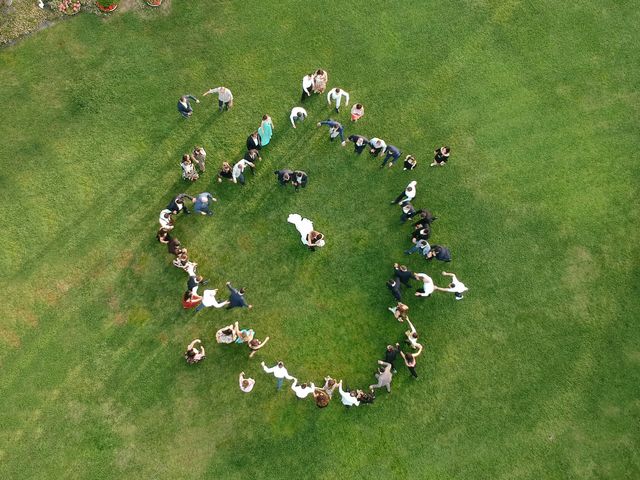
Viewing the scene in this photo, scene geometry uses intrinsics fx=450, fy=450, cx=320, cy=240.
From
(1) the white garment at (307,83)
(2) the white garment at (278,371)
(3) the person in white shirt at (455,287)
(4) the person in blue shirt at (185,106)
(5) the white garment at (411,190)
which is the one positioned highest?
(1) the white garment at (307,83)

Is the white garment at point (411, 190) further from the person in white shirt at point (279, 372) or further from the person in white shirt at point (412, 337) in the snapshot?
the person in white shirt at point (279, 372)

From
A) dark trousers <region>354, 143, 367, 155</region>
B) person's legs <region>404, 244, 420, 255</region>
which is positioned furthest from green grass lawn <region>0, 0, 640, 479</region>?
dark trousers <region>354, 143, 367, 155</region>

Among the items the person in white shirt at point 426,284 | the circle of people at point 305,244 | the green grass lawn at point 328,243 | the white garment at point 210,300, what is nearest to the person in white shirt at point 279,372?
the circle of people at point 305,244

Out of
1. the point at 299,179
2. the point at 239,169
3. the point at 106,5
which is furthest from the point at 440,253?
the point at 106,5

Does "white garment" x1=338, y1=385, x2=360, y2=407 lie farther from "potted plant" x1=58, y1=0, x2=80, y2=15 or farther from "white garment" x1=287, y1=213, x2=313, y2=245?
"potted plant" x1=58, y1=0, x2=80, y2=15

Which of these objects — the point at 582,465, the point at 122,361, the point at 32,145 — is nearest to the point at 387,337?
the point at 582,465
